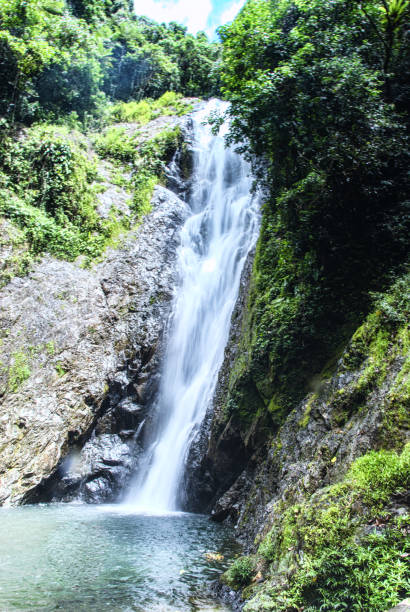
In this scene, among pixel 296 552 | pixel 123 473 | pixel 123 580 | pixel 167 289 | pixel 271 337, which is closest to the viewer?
pixel 296 552

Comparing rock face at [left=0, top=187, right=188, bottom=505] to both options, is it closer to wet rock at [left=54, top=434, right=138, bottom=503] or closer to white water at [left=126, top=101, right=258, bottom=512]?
wet rock at [left=54, top=434, right=138, bottom=503]

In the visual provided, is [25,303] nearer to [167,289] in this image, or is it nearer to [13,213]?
[13,213]

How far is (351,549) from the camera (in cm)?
298

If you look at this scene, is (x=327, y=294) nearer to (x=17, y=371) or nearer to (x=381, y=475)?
(x=381, y=475)

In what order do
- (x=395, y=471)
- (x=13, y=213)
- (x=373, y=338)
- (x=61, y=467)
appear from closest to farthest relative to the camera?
(x=395, y=471)
(x=373, y=338)
(x=61, y=467)
(x=13, y=213)

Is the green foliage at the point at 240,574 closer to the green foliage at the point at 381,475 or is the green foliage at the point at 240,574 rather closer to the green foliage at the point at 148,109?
the green foliage at the point at 381,475

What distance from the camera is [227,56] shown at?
38.3 feet

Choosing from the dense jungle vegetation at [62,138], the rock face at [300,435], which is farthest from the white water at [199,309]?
the dense jungle vegetation at [62,138]

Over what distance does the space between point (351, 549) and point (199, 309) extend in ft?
40.1

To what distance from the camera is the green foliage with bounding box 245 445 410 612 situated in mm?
2713

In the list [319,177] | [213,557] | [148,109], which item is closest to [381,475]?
[213,557]

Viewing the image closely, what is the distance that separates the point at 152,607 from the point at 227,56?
13.3m

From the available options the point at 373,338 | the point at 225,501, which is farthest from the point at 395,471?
the point at 225,501

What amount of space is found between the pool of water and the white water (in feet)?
9.41
